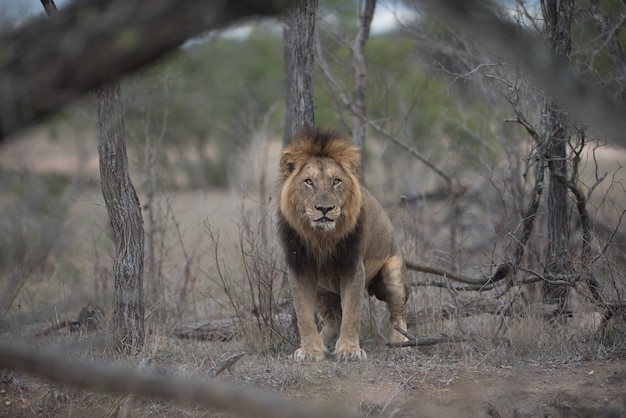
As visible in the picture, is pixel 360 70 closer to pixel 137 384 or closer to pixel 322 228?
pixel 322 228

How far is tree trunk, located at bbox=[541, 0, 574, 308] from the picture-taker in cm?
690

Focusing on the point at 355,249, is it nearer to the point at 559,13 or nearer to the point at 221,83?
the point at 559,13

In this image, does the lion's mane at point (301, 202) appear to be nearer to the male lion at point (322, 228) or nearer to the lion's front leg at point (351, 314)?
the male lion at point (322, 228)

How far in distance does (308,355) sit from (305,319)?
293 millimetres

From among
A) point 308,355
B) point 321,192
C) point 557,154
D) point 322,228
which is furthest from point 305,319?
point 557,154

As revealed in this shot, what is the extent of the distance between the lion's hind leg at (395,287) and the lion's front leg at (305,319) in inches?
38.0

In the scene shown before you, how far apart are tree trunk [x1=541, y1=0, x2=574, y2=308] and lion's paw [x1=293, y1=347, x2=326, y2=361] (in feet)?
7.06

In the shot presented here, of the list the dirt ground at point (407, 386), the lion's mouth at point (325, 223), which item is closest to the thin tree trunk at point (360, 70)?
the lion's mouth at point (325, 223)

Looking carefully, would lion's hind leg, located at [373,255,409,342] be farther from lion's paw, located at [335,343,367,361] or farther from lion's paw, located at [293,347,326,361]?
lion's paw, located at [293,347,326,361]

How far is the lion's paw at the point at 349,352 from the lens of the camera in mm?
6542

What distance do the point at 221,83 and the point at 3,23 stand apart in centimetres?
2265

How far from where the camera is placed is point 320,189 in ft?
21.0

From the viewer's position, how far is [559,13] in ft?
23.2

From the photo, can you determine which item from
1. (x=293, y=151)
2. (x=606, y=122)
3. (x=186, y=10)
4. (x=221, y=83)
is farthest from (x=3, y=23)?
(x=221, y=83)
